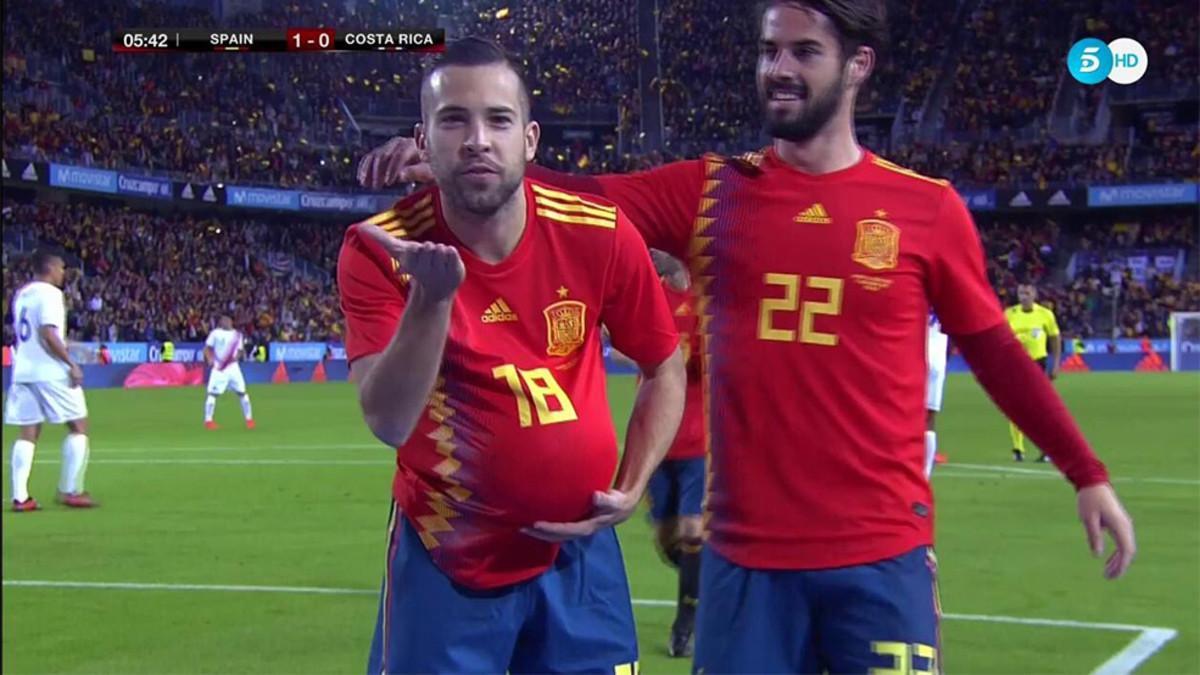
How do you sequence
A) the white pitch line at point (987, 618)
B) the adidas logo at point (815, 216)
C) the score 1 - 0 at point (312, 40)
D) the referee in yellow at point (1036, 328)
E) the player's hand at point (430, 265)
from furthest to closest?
1. the score 1 - 0 at point (312, 40)
2. the referee in yellow at point (1036, 328)
3. the white pitch line at point (987, 618)
4. the adidas logo at point (815, 216)
5. the player's hand at point (430, 265)

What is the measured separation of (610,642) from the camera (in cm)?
360

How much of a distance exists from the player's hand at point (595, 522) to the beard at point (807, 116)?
97 centimetres

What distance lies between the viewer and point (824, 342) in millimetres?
3508

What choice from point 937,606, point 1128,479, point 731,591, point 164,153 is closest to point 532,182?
point 731,591

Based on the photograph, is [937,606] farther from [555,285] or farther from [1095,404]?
[1095,404]

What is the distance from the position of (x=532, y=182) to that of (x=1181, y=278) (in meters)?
49.5

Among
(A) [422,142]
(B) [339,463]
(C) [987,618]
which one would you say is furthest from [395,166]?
(B) [339,463]

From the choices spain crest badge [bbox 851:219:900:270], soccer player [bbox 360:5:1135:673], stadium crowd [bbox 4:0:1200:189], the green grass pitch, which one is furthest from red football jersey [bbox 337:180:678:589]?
stadium crowd [bbox 4:0:1200:189]

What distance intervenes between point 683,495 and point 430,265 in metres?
4.63

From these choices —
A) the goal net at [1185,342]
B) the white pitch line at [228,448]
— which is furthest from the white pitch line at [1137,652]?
the goal net at [1185,342]

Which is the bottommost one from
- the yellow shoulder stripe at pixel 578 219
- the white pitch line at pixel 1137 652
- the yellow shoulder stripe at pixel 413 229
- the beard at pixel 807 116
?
the white pitch line at pixel 1137 652

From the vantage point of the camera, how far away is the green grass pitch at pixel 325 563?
730 cm

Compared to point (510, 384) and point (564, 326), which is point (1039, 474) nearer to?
point (564, 326)

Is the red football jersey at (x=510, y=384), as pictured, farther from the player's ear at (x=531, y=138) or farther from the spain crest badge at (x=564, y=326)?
the player's ear at (x=531, y=138)
